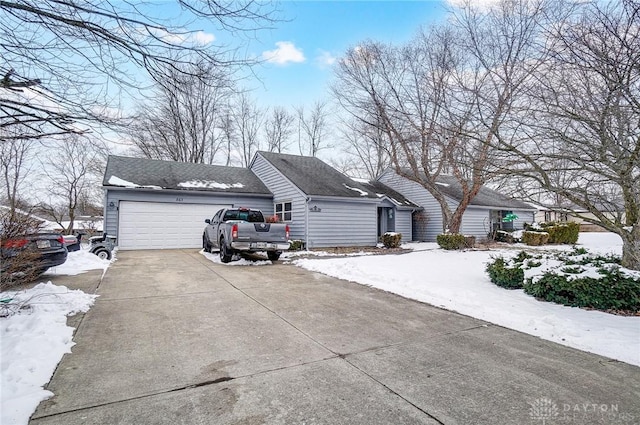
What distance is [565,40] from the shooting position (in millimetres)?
4562

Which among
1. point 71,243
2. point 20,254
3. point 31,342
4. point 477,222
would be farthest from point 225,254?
point 477,222

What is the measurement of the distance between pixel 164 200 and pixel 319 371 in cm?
1374

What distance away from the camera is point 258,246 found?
9.88 m

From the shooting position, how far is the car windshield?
1130 centimetres

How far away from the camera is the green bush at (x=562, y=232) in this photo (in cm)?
1902

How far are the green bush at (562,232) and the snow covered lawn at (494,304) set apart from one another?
12429mm

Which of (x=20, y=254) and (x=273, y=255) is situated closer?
(x=20, y=254)

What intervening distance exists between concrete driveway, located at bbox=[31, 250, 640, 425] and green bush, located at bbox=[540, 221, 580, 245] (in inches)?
699

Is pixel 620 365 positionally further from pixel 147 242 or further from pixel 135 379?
pixel 147 242

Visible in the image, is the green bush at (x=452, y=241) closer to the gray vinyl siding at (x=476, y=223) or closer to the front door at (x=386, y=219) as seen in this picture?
the front door at (x=386, y=219)

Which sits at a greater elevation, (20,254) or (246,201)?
(246,201)

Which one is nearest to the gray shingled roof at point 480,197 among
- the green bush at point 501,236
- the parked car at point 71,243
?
the green bush at point 501,236

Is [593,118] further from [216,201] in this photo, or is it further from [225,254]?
[216,201]

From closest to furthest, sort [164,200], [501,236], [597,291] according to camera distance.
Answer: [597,291]
[164,200]
[501,236]
